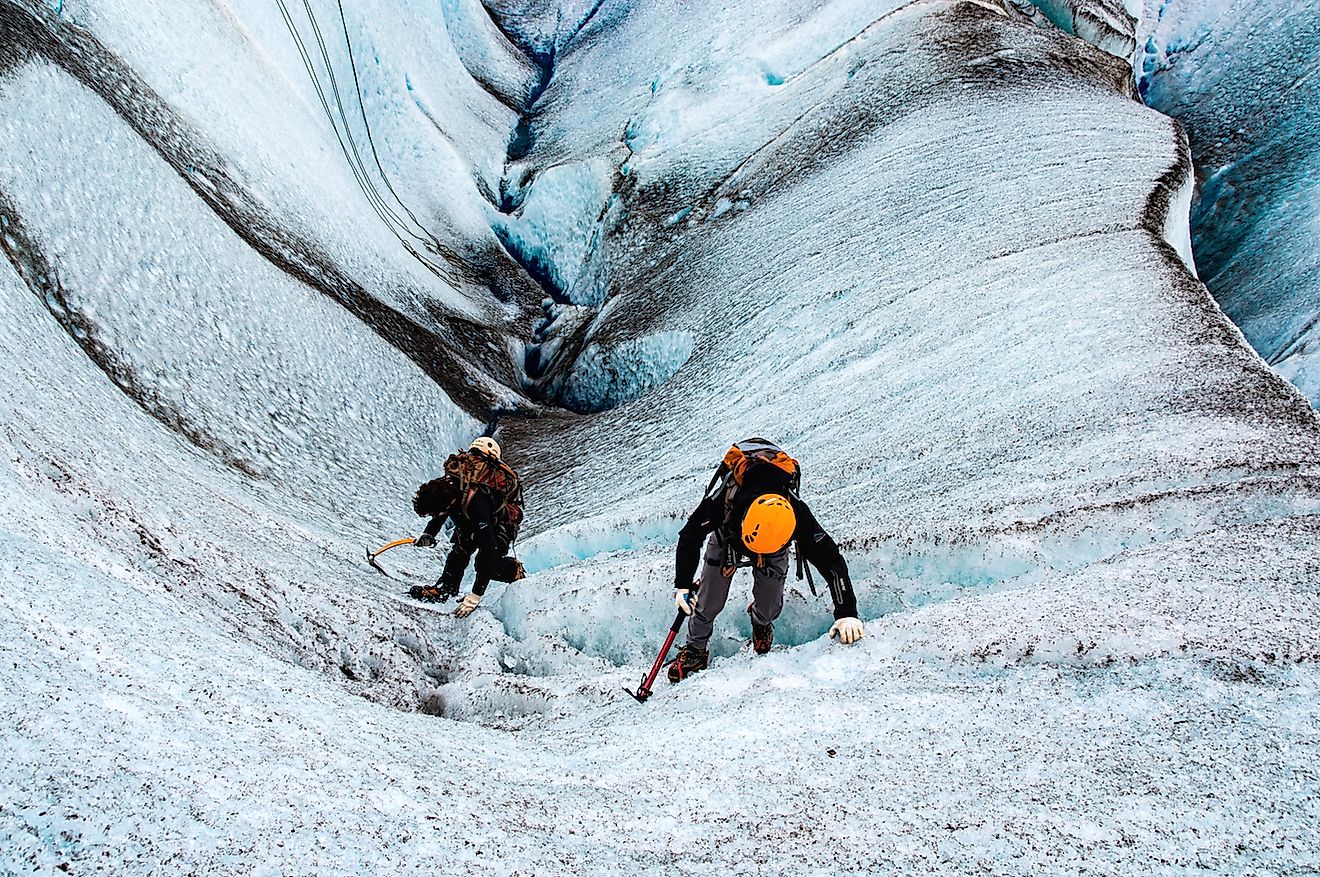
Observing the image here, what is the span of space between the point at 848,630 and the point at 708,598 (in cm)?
131

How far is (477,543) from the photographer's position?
1027 cm

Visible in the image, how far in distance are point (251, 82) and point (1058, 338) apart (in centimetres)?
2179

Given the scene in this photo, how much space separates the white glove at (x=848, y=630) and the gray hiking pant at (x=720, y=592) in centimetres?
66

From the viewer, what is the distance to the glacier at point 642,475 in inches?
174

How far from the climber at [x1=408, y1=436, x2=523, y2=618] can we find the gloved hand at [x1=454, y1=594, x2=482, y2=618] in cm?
6

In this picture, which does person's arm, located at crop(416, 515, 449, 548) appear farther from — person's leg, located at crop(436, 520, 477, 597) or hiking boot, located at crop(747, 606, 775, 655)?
hiking boot, located at crop(747, 606, 775, 655)

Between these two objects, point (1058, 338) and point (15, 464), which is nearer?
point (15, 464)

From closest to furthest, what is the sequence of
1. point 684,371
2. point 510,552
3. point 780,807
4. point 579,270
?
point 780,807 < point 510,552 < point 684,371 < point 579,270

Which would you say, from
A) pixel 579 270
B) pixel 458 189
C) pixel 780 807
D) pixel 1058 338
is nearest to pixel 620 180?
pixel 579 270

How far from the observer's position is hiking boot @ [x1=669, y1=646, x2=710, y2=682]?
7328 mm

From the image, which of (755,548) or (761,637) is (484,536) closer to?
(761,637)

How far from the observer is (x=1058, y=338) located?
12781 mm

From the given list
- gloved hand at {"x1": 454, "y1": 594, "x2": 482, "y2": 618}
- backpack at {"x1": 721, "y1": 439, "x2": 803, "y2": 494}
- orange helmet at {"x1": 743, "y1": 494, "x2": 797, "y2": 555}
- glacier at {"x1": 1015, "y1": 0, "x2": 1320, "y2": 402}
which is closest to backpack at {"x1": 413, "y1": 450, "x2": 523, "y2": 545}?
gloved hand at {"x1": 454, "y1": 594, "x2": 482, "y2": 618}

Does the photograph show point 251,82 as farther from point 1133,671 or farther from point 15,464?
point 1133,671
